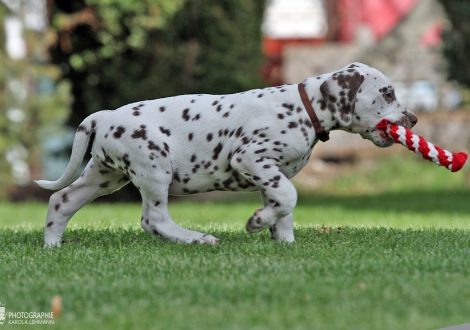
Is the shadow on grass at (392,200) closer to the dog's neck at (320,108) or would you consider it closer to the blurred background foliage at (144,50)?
the blurred background foliage at (144,50)

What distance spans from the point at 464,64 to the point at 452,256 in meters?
7.58

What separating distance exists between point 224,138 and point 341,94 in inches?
33.8

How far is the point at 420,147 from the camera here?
17.6 feet

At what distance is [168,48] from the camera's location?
12.5 metres

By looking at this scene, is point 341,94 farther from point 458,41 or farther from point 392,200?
point 392,200

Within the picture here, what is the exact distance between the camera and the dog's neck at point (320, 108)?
5.30 metres

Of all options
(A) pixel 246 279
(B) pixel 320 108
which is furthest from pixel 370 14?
(A) pixel 246 279

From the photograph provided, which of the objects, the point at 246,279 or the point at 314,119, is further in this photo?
the point at 314,119

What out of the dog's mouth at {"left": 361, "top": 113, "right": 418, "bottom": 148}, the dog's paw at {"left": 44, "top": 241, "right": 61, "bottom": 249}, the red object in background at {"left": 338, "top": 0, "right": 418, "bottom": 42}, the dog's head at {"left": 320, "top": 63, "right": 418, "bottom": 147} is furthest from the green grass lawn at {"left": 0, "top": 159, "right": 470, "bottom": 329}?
the red object in background at {"left": 338, "top": 0, "right": 418, "bottom": 42}

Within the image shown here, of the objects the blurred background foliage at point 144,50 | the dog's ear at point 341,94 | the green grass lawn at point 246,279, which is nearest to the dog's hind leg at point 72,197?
the green grass lawn at point 246,279

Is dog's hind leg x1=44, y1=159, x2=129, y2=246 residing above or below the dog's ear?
below

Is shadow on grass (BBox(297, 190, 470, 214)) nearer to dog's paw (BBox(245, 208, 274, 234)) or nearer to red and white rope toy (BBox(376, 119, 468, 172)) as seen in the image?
red and white rope toy (BBox(376, 119, 468, 172))

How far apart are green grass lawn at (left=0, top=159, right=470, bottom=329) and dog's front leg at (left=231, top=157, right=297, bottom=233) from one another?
17 cm

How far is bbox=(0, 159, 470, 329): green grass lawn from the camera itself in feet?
11.2
